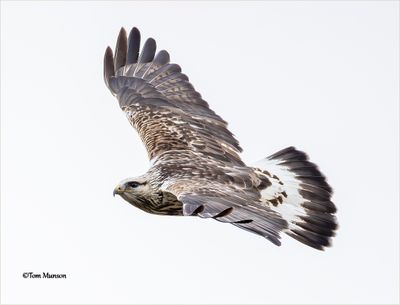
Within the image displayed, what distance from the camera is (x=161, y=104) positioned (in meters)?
14.3

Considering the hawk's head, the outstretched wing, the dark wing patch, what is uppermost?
the outstretched wing

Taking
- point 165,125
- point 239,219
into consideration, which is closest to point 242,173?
point 165,125

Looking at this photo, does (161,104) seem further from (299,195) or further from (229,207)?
(229,207)

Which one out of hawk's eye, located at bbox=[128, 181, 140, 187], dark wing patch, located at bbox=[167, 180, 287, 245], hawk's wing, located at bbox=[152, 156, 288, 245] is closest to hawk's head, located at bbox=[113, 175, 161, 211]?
hawk's eye, located at bbox=[128, 181, 140, 187]

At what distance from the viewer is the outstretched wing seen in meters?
13.4

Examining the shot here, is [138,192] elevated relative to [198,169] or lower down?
lower down

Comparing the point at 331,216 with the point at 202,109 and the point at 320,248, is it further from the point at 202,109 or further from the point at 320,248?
the point at 202,109

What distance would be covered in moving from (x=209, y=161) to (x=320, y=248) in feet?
5.46

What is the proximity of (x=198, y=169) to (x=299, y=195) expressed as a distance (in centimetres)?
140

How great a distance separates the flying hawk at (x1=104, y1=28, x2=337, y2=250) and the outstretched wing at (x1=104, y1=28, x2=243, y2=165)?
0.01 m

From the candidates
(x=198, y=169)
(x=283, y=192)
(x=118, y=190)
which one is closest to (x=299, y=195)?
(x=283, y=192)

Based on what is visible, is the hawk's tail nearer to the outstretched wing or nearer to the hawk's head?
the outstretched wing

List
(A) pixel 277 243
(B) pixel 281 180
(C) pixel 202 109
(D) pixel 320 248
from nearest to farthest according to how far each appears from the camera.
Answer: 1. (A) pixel 277 243
2. (D) pixel 320 248
3. (B) pixel 281 180
4. (C) pixel 202 109

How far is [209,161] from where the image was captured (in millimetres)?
12859
